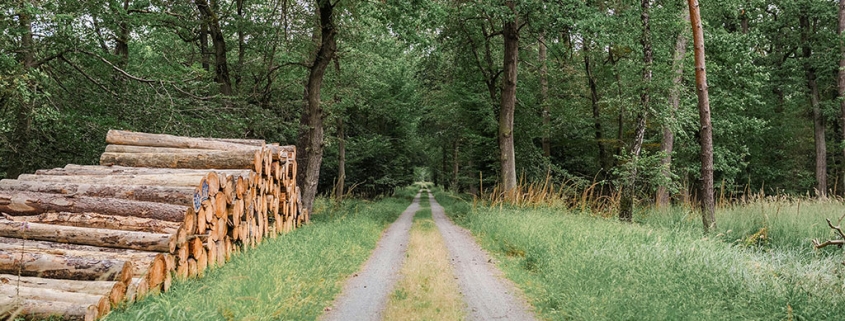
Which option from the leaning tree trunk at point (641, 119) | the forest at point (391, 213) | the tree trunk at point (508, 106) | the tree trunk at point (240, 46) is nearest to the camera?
the forest at point (391, 213)

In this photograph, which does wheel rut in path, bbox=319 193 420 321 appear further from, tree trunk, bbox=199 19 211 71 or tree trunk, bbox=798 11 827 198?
tree trunk, bbox=798 11 827 198

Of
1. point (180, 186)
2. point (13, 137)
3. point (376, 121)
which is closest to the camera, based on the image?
point (180, 186)

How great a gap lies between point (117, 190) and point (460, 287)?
4681 millimetres

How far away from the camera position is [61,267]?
4258 millimetres

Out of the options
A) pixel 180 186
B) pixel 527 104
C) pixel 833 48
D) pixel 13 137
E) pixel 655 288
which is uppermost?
pixel 833 48

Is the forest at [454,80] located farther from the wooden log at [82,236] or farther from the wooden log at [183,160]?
the wooden log at [82,236]

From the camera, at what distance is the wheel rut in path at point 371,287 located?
504 cm

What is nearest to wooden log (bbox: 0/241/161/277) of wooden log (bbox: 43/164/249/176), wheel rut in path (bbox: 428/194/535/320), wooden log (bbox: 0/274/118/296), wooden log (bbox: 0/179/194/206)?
wooden log (bbox: 0/274/118/296)

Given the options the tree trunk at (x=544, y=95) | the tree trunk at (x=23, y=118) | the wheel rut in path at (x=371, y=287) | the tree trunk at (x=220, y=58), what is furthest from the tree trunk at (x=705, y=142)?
the tree trunk at (x=220, y=58)

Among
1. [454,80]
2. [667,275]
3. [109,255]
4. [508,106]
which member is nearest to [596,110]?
[508,106]

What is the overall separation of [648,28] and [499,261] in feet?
20.8

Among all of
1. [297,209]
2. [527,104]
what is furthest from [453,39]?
[297,209]

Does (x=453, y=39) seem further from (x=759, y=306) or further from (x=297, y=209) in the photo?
(x=759, y=306)

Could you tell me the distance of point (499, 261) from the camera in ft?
25.4
